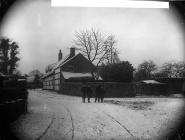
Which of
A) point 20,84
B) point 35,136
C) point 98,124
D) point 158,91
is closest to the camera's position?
point 35,136

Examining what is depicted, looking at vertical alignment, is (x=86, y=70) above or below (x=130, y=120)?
above

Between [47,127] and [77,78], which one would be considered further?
[77,78]

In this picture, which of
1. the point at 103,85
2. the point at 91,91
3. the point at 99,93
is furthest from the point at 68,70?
the point at 99,93

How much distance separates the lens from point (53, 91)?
6.67 m

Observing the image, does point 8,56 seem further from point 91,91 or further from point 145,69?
point 145,69

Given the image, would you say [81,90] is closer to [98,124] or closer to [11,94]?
[98,124]

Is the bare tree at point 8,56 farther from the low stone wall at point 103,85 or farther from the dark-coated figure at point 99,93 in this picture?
the dark-coated figure at point 99,93

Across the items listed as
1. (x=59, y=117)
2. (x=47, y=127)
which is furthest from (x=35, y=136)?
(x=59, y=117)

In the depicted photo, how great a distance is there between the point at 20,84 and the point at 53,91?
4.16 feet

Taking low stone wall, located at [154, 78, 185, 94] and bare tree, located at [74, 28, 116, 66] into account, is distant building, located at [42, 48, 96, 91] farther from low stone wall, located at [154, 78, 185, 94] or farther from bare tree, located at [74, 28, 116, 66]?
low stone wall, located at [154, 78, 185, 94]

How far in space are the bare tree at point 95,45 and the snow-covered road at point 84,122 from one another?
5.01ft

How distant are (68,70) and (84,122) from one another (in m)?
1.68

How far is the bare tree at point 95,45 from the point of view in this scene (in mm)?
5832

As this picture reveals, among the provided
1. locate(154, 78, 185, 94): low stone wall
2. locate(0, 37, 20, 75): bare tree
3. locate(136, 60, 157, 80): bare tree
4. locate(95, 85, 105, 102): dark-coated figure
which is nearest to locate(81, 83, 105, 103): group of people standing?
locate(95, 85, 105, 102): dark-coated figure
